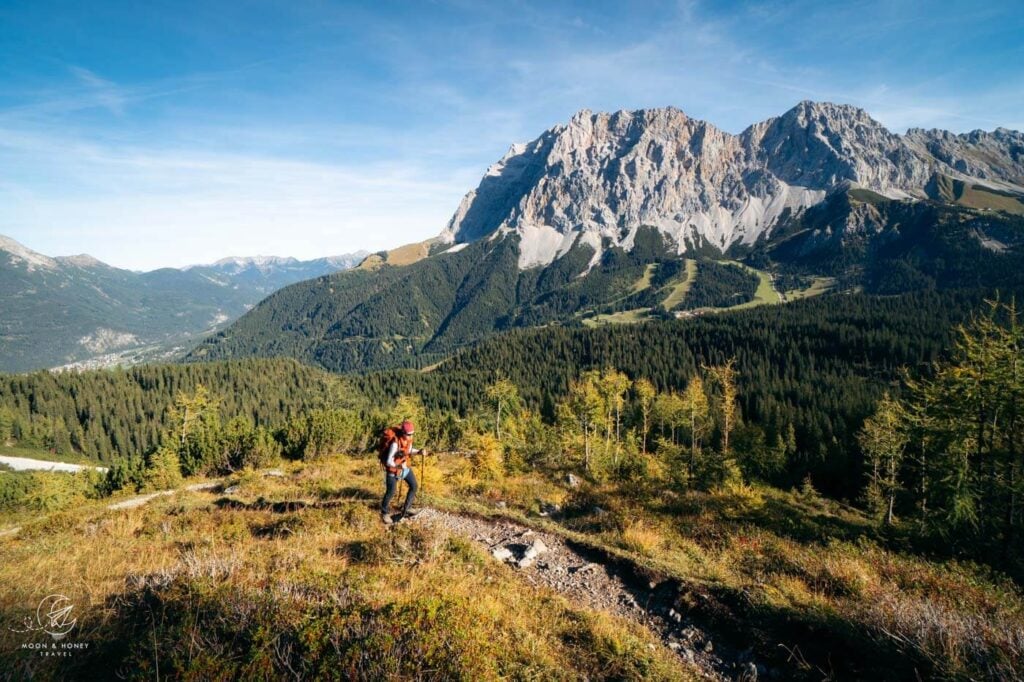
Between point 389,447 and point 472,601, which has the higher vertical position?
point 389,447

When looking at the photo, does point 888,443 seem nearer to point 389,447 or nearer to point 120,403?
point 389,447

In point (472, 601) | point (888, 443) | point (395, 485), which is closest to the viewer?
point (472, 601)

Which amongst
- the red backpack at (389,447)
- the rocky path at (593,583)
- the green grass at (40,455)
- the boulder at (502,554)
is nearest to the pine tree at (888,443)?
the rocky path at (593,583)

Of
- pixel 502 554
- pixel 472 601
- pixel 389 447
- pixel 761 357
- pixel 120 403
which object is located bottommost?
pixel 120 403

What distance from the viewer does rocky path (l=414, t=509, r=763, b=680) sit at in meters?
9.30

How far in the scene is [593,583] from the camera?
1254cm

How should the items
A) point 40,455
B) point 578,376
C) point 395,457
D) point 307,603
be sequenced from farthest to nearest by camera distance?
point 578,376, point 40,455, point 395,457, point 307,603

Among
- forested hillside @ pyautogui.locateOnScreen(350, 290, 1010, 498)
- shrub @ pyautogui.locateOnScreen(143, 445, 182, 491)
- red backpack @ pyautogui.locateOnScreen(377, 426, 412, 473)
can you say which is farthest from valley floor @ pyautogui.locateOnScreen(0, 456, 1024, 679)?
forested hillside @ pyautogui.locateOnScreen(350, 290, 1010, 498)

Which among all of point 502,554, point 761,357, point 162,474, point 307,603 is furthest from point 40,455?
point 761,357

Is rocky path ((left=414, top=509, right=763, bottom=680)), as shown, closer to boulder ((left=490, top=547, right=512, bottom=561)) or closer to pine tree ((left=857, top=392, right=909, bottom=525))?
boulder ((left=490, top=547, right=512, bottom=561))

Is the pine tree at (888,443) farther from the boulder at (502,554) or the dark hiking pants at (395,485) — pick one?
the dark hiking pants at (395,485)

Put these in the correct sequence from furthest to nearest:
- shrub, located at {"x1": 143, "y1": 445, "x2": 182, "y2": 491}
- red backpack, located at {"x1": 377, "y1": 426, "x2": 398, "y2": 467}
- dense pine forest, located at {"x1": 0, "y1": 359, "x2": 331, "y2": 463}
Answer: dense pine forest, located at {"x1": 0, "y1": 359, "x2": 331, "y2": 463}
shrub, located at {"x1": 143, "y1": 445, "x2": 182, "y2": 491}
red backpack, located at {"x1": 377, "y1": 426, "x2": 398, "y2": 467}

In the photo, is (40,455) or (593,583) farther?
(40,455)

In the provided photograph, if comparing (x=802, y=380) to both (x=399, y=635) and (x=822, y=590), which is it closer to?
(x=822, y=590)
